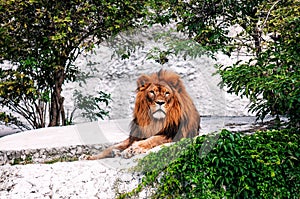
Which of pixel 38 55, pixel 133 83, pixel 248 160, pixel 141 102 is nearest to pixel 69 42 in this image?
pixel 38 55

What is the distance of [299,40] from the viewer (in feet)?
12.0

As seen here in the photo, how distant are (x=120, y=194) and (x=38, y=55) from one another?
278 centimetres

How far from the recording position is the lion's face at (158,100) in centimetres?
301

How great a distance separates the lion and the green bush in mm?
253

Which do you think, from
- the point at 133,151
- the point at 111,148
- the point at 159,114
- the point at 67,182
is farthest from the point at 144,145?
the point at 67,182

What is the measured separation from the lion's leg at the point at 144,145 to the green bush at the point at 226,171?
7.0 inches

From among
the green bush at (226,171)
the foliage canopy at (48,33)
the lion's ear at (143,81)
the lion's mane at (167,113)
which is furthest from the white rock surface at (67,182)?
the foliage canopy at (48,33)

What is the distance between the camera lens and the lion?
302 cm

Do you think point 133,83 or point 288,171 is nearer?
point 288,171

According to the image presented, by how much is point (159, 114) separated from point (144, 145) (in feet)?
0.82

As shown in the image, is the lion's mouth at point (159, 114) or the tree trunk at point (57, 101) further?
the tree trunk at point (57, 101)

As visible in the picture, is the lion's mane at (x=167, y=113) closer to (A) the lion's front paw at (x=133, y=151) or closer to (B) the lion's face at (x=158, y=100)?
(B) the lion's face at (x=158, y=100)

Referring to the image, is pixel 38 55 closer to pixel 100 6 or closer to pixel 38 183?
pixel 100 6

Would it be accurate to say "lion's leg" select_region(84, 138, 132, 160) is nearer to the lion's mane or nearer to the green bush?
the lion's mane
